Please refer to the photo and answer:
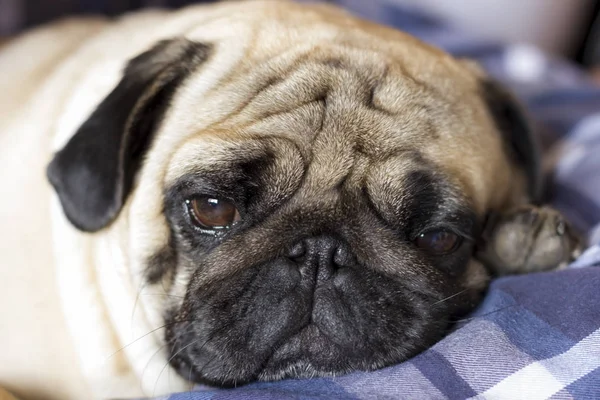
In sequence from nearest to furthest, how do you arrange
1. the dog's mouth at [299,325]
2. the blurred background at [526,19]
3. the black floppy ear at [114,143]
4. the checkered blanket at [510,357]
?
the checkered blanket at [510,357]
the dog's mouth at [299,325]
the black floppy ear at [114,143]
the blurred background at [526,19]

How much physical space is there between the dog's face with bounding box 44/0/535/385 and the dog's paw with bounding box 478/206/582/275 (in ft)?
0.38

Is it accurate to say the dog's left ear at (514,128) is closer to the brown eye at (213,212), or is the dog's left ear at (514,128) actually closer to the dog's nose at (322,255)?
the dog's nose at (322,255)

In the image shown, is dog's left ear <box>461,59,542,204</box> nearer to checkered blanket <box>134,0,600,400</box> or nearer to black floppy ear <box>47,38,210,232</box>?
checkered blanket <box>134,0,600,400</box>

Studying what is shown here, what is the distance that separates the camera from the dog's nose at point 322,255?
5.06ft

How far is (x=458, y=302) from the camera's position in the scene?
1.73 meters

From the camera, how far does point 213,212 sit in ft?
5.32

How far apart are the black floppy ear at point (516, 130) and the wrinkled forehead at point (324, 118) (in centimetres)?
34

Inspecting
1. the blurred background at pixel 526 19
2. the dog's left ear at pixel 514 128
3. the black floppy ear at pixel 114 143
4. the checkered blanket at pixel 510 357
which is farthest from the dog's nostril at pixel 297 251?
the blurred background at pixel 526 19

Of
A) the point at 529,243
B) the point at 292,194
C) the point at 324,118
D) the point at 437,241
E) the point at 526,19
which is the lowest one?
the point at 526,19

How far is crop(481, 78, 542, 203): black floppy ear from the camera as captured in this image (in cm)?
222

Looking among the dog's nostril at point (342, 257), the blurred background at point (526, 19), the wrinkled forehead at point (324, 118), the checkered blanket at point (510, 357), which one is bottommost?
the blurred background at point (526, 19)

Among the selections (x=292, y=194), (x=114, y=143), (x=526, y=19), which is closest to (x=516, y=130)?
(x=292, y=194)

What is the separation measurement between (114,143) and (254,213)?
16.3 inches

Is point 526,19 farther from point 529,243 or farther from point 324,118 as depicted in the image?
point 324,118
